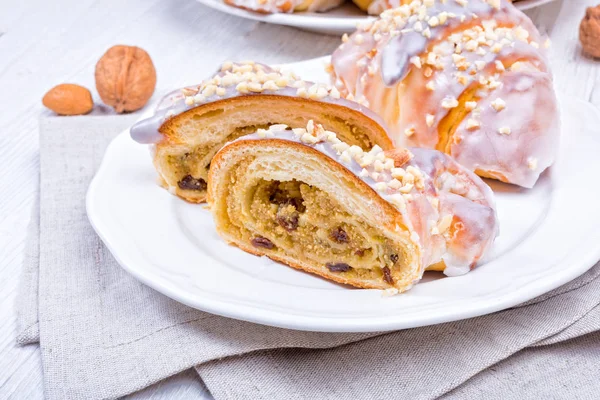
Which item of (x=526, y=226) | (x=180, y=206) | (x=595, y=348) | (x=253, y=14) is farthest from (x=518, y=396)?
(x=253, y=14)

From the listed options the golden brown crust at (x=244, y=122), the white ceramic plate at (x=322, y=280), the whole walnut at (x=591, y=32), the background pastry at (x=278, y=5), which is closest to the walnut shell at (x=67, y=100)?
the white ceramic plate at (x=322, y=280)

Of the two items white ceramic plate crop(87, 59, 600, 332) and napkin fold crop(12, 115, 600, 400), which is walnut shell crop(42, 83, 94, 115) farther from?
napkin fold crop(12, 115, 600, 400)

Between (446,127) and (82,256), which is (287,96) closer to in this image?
(446,127)

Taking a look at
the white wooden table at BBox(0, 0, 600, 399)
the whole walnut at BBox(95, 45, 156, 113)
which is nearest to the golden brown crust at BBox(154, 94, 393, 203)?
the white wooden table at BBox(0, 0, 600, 399)

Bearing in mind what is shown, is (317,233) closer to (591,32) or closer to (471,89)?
(471,89)

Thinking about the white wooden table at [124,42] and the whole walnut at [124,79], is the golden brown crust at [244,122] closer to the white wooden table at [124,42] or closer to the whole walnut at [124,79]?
the white wooden table at [124,42]

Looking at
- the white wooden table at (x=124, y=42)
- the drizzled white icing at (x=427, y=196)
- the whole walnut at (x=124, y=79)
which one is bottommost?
the white wooden table at (x=124, y=42)

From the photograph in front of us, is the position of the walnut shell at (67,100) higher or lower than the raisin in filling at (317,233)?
lower
